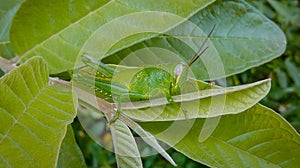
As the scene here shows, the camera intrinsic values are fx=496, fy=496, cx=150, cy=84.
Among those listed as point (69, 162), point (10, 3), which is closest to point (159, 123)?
point (69, 162)

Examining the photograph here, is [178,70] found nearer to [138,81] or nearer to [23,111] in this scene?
[138,81]

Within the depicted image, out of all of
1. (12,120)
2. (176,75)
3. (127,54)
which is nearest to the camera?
(12,120)

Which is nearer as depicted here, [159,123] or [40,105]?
[40,105]

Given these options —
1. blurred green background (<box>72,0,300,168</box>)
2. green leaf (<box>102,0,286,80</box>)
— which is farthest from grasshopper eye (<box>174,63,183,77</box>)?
blurred green background (<box>72,0,300,168</box>)

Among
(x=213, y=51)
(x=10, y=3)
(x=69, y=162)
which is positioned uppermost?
(x=10, y=3)

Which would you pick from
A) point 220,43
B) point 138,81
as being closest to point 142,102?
point 138,81

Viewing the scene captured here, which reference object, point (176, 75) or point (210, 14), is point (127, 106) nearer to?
point (176, 75)

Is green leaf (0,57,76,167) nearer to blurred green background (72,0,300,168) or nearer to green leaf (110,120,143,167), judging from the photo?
green leaf (110,120,143,167)
